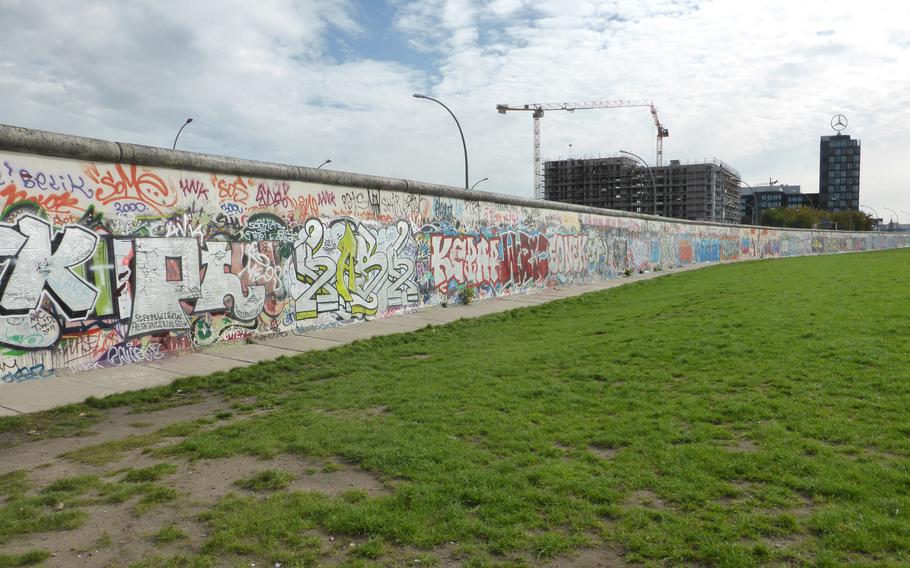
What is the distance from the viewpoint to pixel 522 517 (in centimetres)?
368

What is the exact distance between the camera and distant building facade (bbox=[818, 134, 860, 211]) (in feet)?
544

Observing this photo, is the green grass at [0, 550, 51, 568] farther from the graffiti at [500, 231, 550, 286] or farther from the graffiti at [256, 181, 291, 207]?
the graffiti at [500, 231, 550, 286]

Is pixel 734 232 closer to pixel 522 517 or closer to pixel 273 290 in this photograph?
pixel 273 290

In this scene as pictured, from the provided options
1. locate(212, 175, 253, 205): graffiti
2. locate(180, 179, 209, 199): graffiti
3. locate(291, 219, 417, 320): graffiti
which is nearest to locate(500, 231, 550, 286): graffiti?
locate(291, 219, 417, 320): graffiti

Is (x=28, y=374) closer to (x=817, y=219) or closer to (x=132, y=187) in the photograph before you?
(x=132, y=187)

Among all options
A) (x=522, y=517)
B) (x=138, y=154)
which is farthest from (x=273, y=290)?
(x=522, y=517)

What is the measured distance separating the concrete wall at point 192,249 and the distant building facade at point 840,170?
180695 millimetres

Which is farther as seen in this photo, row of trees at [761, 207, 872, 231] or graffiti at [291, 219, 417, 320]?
row of trees at [761, 207, 872, 231]

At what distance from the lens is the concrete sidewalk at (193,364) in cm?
674

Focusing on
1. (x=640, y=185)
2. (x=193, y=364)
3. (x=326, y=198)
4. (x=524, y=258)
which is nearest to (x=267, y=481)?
(x=193, y=364)

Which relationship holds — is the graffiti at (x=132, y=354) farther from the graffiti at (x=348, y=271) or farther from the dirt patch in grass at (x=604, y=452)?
the dirt patch in grass at (x=604, y=452)

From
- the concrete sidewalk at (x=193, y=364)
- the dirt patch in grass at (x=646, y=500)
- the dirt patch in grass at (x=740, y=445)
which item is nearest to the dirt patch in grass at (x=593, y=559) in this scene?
the dirt patch in grass at (x=646, y=500)

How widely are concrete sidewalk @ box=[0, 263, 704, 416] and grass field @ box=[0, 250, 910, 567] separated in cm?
48

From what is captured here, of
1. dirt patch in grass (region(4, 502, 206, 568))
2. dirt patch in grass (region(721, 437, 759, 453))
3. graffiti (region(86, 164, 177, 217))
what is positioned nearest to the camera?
dirt patch in grass (region(4, 502, 206, 568))
